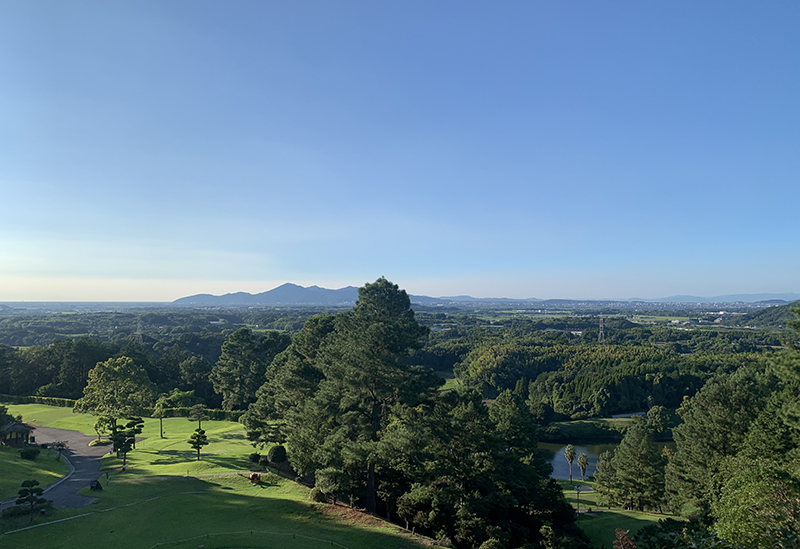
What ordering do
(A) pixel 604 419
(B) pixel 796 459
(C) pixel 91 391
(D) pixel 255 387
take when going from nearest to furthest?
(B) pixel 796 459 < (C) pixel 91 391 < (D) pixel 255 387 < (A) pixel 604 419

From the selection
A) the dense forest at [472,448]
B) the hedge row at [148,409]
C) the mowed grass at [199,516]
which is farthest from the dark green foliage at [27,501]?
the hedge row at [148,409]

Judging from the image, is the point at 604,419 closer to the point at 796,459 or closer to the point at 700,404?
the point at 700,404

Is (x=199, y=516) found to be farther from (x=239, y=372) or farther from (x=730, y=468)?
(x=239, y=372)

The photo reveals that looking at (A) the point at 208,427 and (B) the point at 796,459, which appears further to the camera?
(A) the point at 208,427

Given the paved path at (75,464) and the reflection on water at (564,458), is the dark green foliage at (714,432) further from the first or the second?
the paved path at (75,464)

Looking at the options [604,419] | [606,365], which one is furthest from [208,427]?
[606,365]

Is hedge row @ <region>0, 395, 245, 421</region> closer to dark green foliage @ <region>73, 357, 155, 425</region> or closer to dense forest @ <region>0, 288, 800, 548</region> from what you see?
dark green foliage @ <region>73, 357, 155, 425</region>

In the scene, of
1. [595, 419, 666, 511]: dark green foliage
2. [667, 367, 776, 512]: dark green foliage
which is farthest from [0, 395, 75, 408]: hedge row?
[667, 367, 776, 512]: dark green foliage
